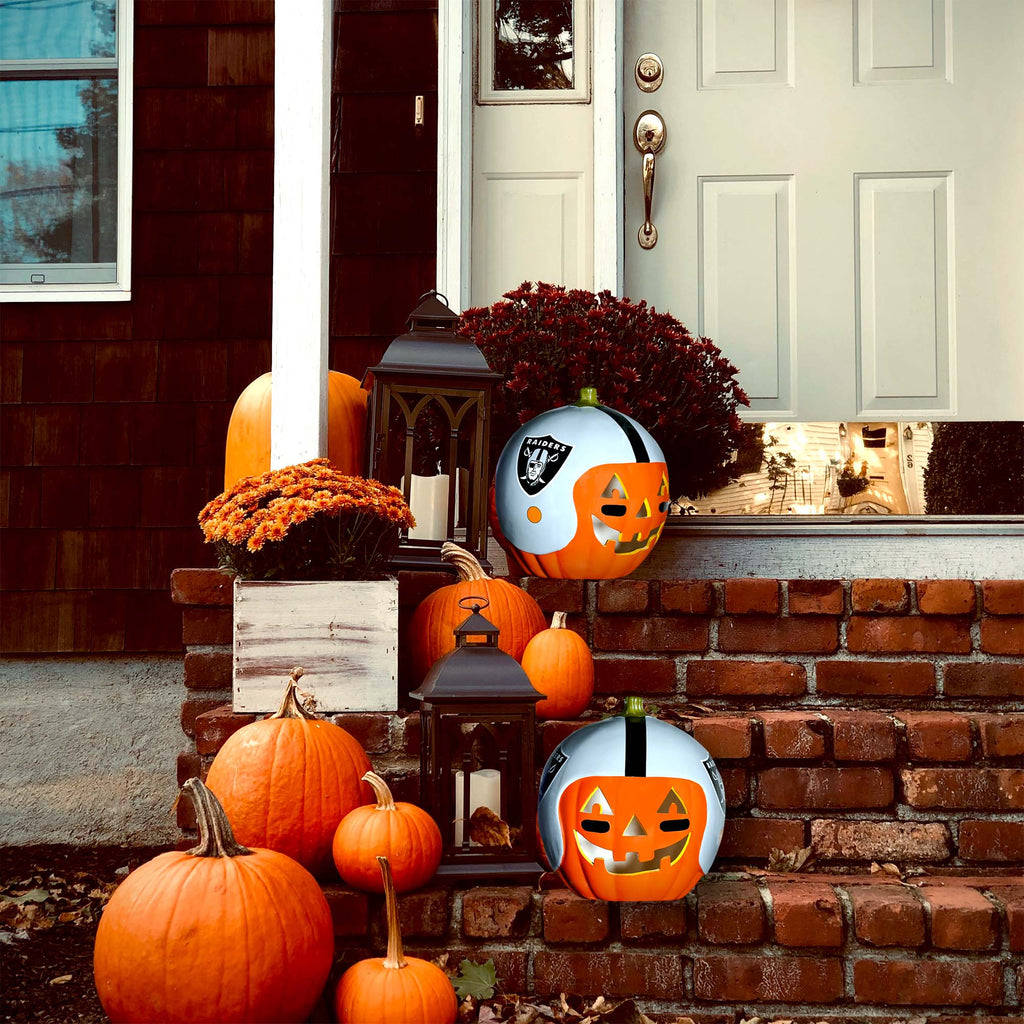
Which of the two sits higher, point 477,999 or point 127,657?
point 127,657

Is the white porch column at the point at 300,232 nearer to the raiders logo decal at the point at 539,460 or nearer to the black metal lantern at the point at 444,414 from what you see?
the black metal lantern at the point at 444,414

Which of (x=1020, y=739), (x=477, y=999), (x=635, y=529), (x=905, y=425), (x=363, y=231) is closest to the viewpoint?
(x=477, y=999)

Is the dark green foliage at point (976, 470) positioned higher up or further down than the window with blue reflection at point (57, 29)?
further down

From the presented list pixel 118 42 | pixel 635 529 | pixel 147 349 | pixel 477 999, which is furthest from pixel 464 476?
pixel 118 42

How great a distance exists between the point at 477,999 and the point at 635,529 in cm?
97

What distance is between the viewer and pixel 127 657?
3.05m

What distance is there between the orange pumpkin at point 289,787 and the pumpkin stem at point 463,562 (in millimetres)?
488

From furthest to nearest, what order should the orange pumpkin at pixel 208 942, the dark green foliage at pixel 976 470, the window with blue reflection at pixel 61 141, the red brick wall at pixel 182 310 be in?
the window with blue reflection at pixel 61 141
the red brick wall at pixel 182 310
the dark green foliage at pixel 976 470
the orange pumpkin at pixel 208 942

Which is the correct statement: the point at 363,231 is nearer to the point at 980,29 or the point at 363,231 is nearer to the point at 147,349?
A: the point at 147,349

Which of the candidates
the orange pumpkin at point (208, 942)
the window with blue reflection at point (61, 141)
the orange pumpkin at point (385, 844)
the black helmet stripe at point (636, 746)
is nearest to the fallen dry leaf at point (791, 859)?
the black helmet stripe at point (636, 746)

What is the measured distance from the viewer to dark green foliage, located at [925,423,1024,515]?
2.77 meters

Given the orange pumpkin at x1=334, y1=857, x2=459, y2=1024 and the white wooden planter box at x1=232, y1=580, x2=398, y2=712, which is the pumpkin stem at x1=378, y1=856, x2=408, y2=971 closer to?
the orange pumpkin at x1=334, y1=857, x2=459, y2=1024

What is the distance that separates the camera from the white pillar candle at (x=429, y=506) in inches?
88.0

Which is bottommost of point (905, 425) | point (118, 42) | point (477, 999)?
point (477, 999)
